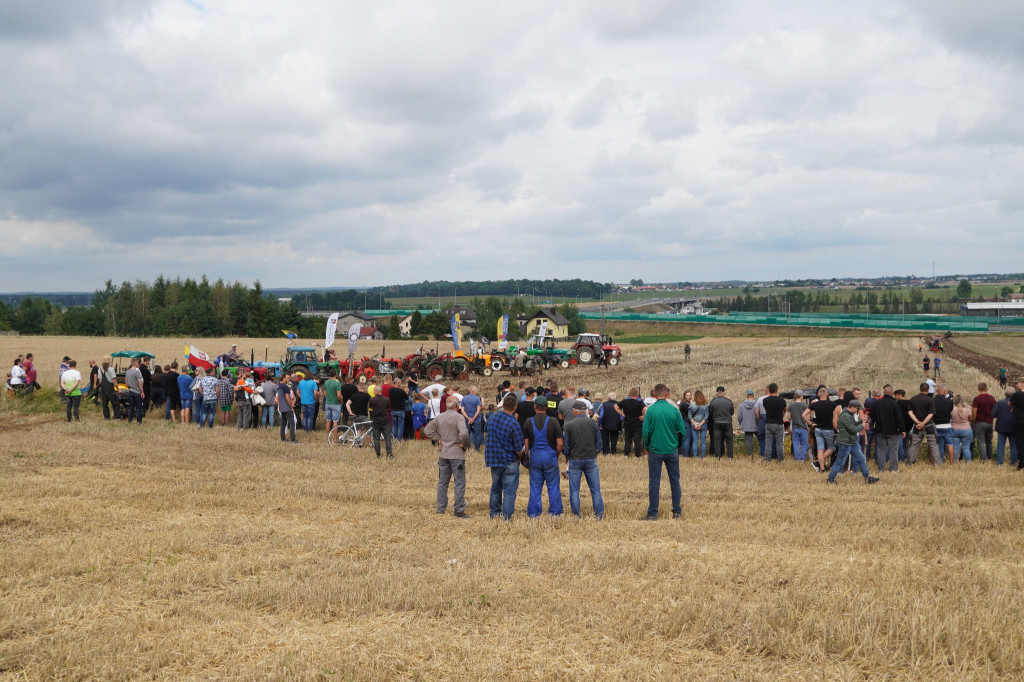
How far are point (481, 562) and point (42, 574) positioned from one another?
4.00m

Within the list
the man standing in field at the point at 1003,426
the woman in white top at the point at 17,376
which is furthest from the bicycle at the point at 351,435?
the man standing in field at the point at 1003,426

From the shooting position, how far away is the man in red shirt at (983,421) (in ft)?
43.4

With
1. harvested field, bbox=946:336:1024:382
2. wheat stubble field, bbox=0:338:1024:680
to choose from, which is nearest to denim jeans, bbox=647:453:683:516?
wheat stubble field, bbox=0:338:1024:680

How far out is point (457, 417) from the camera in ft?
31.5

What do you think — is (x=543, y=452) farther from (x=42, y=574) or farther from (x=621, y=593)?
(x=42, y=574)

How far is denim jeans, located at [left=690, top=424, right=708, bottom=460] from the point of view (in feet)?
46.9

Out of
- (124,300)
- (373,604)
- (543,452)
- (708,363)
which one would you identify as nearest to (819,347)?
(708,363)

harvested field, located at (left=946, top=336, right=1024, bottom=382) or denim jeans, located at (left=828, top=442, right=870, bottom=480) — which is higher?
denim jeans, located at (left=828, top=442, right=870, bottom=480)

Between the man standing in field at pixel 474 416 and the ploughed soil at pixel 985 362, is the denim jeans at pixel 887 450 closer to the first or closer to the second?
the man standing in field at pixel 474 416

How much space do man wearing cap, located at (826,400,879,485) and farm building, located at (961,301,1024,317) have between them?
12428cm

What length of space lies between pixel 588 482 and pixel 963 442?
767 centimetres

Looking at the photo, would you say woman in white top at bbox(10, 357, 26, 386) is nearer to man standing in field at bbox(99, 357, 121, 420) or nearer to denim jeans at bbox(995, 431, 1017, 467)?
man standing in field at bbox(99, 357, 121, 420)

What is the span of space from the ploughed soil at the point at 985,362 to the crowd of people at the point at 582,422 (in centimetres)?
2020

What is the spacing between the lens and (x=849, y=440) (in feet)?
37.2
